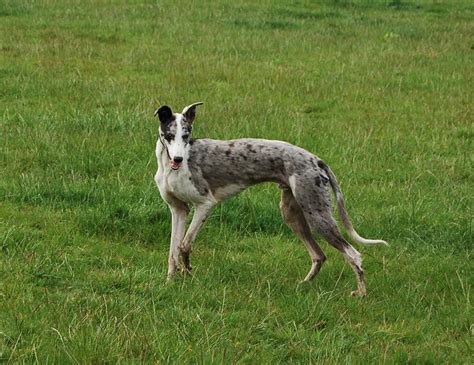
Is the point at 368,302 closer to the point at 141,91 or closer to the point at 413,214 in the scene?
the point at 413,214

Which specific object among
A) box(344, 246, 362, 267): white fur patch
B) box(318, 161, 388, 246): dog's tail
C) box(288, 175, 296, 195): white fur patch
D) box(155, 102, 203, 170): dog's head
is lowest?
box(344, 246, 362, 267): white fur patch

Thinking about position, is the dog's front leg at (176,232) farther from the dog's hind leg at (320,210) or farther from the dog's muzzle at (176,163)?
the dog's hind leg at (320,210)

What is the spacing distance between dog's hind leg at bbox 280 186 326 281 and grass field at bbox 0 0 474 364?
7.4 inches

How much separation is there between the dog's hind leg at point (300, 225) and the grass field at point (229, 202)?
0.19 meters

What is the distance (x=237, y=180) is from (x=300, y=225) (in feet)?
2.33

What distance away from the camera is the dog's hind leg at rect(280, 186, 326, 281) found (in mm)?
7523

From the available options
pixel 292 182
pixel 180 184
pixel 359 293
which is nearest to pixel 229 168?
pixel 180 184

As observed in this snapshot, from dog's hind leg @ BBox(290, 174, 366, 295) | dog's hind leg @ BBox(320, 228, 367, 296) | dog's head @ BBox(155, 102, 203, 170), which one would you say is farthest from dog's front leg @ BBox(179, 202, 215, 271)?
dog's hind leg @ BBox(320, 228, 367, 296)

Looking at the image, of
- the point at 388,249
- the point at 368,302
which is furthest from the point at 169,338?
the point at 388,249

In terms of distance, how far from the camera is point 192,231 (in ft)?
23.9

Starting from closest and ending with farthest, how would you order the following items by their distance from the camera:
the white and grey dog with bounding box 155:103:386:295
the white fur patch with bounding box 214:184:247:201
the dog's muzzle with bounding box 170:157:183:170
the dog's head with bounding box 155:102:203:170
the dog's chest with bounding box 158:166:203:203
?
the dog's muzzle with bounding box 170:157:183:170
the dog's head with bounding box 155:102:203:170
the white and grey dog with bounding box 155:103:386:295
the dog's chest with bounding box 158:166:203:203
the white fur patch with bounding box 214:184:247:201

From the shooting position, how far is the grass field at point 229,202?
5977mm

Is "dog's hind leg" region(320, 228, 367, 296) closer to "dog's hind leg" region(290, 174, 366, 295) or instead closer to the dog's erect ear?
"dog's hind leg" region(290, 174, 366, 295)

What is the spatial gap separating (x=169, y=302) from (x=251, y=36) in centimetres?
1338
